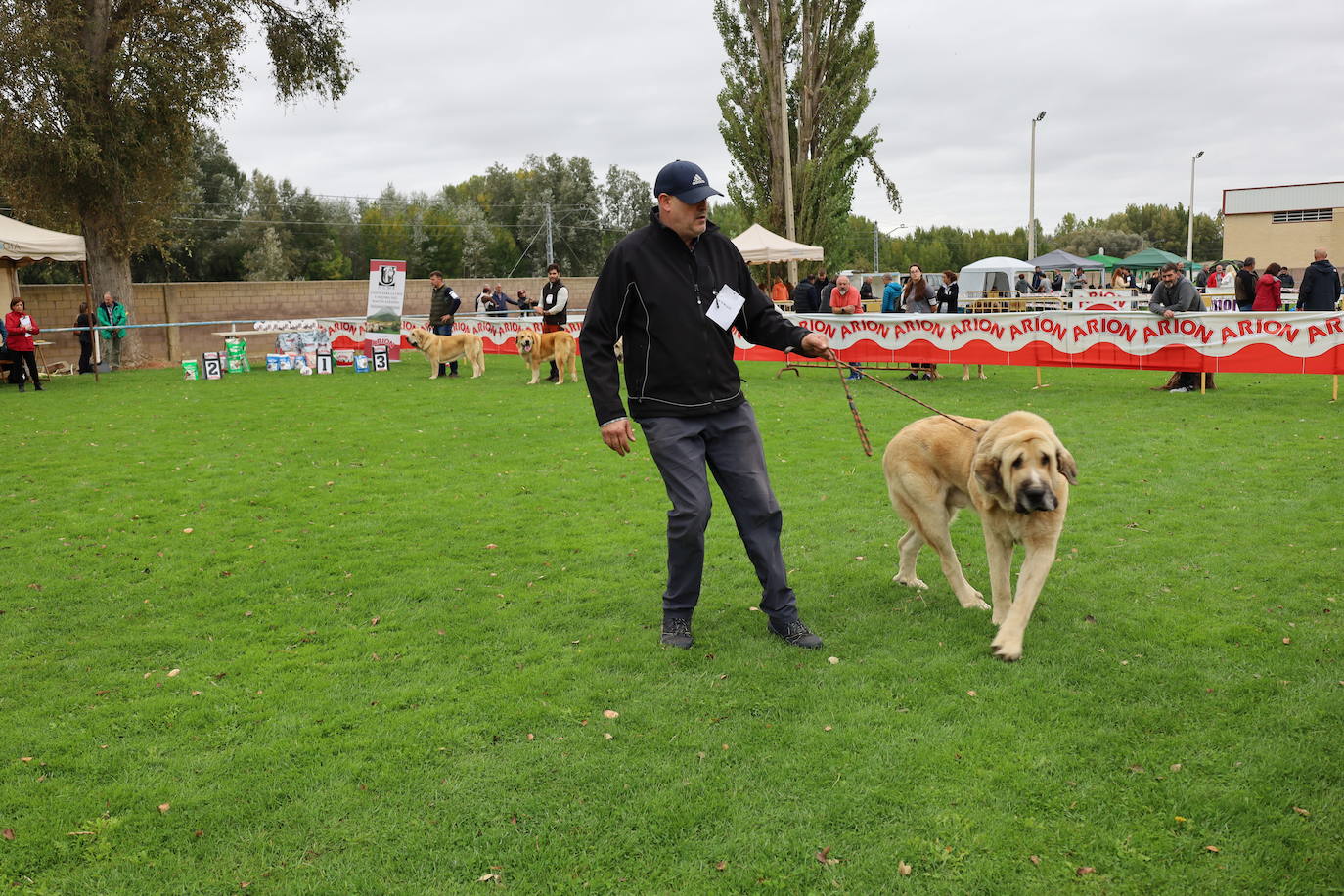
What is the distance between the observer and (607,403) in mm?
4695

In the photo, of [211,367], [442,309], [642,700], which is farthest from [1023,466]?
[211,367]

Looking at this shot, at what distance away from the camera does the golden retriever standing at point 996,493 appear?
435cm

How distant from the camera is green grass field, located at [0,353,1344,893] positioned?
3082 mm

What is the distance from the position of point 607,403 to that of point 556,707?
147cm

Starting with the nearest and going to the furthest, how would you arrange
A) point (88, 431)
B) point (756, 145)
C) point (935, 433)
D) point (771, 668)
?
point (771, 668) < point (935, 433) < point (88, 431) < point (756, 145)

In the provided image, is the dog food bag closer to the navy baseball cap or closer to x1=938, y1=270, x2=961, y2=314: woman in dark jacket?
x1=938, y1=270, x2=961, y2=314: woman in dark jacket

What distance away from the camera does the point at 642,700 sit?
13.8 feet

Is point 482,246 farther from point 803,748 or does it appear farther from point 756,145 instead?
point 803,748

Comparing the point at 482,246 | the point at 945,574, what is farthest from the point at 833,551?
the point at 482,246

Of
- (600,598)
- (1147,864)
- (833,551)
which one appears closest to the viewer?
(1147,864)

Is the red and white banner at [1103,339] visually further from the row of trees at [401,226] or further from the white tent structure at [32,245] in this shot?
the row of trees at [401,226]

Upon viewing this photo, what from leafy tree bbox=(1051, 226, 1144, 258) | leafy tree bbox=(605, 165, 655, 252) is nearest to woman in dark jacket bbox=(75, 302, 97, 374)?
leafy tree bbox=(605, 165, 655, 252)

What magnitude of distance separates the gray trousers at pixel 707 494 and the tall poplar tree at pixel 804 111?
76.9 feet

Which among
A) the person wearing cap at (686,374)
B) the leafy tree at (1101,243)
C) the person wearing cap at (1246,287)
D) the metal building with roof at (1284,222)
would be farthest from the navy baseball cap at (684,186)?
the leafy tree at (1101,243)
